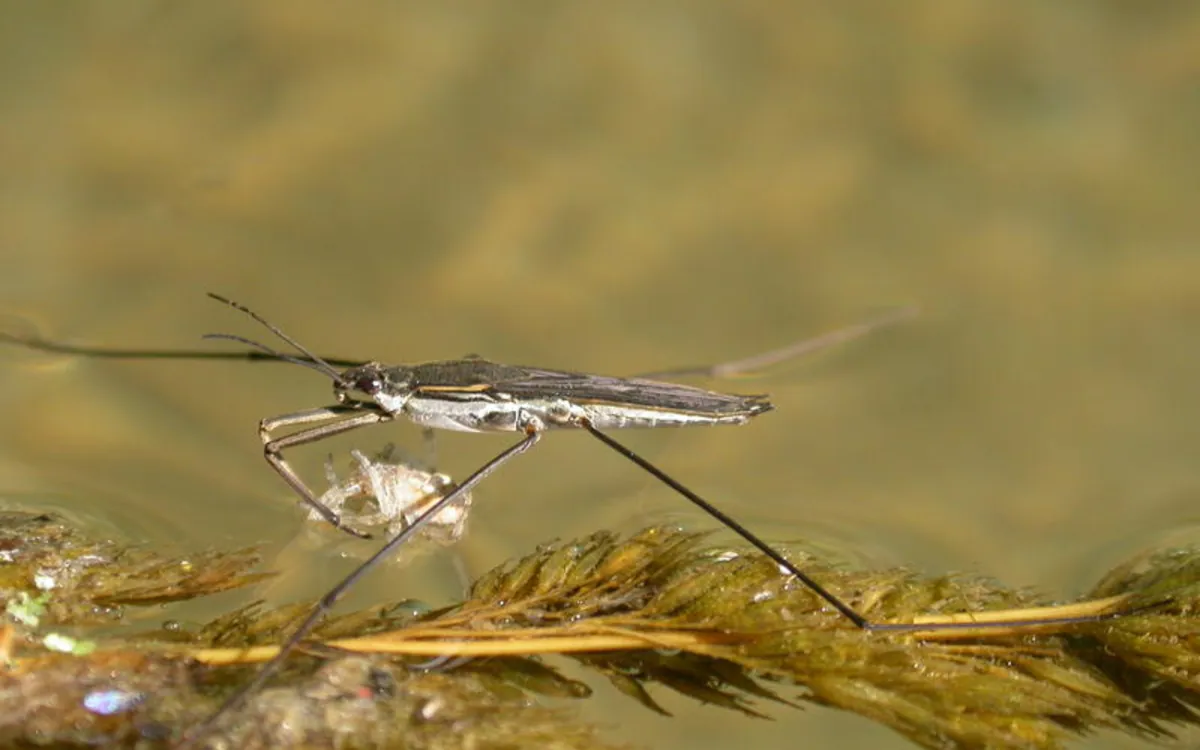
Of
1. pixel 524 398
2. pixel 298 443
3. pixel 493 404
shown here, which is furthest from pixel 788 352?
pixel 298 443

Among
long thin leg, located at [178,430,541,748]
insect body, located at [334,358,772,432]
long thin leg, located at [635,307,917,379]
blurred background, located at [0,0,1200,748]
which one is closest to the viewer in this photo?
long thin leg, located at [178,430,541,748]

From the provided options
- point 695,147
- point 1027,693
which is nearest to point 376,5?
point 695,147

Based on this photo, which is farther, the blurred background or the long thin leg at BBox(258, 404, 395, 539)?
the blurred background

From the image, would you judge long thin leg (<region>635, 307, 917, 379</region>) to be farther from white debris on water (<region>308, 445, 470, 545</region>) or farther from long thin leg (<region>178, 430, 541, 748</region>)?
long thin leg (<region>178, 430, 541, 748</region>)

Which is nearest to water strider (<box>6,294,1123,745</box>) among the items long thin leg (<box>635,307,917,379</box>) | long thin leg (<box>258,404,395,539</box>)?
long thin leg (<box>258,404,395,539</box>)

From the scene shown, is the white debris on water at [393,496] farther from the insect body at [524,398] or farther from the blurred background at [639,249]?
the insect body at [524,398]
